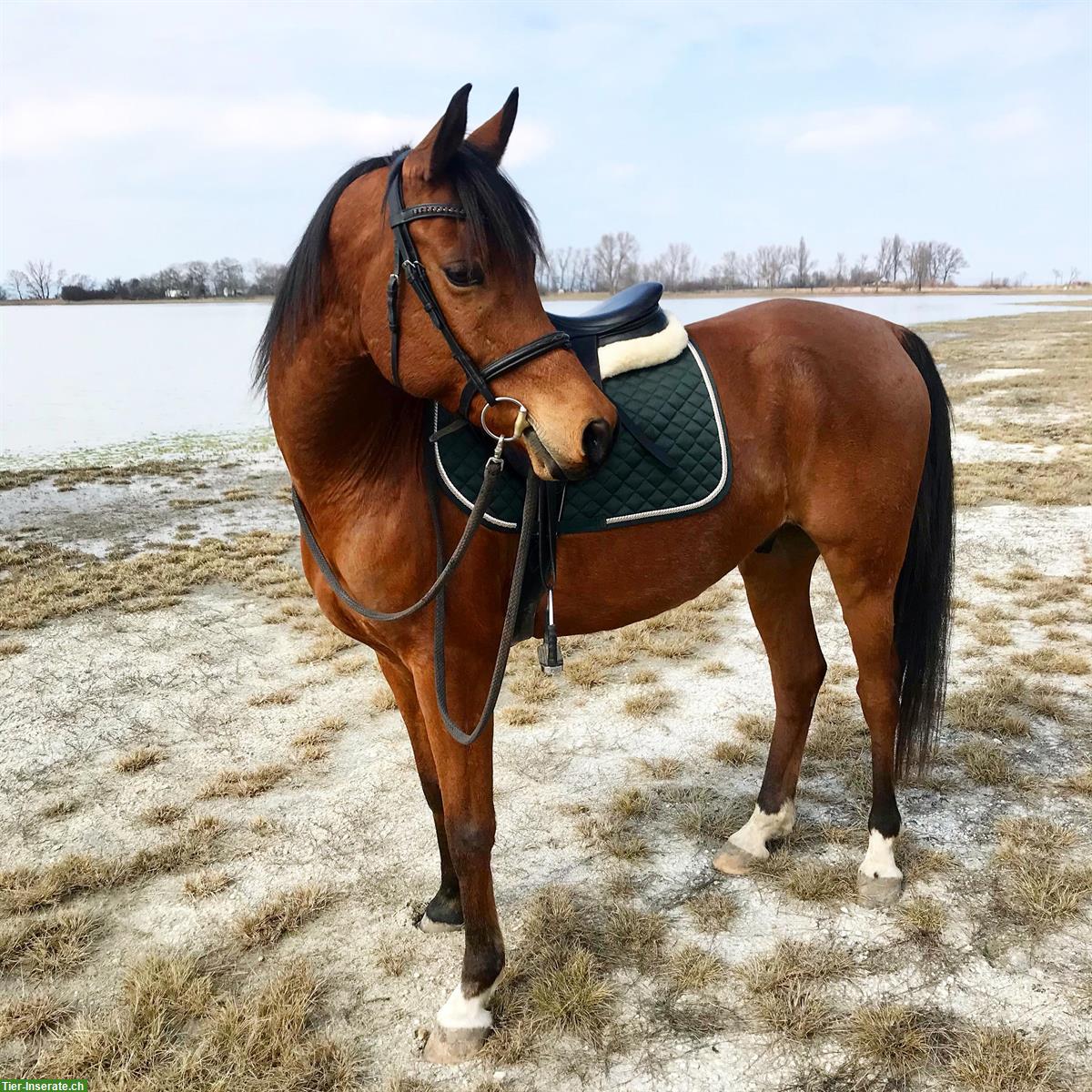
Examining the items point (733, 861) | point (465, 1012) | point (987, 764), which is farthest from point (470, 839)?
point (987, 764)

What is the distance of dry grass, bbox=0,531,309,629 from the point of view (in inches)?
204

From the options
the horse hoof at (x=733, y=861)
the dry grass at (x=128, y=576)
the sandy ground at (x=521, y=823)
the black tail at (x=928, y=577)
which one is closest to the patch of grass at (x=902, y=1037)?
the sandy ground at (x=521, y=823)

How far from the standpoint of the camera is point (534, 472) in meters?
1.70

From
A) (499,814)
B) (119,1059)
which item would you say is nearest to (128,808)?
(119,1059)

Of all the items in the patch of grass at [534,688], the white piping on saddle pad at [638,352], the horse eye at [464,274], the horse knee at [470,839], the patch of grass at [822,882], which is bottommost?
the patch of grass at [822,882]

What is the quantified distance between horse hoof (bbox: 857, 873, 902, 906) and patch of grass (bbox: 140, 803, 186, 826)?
2579mm

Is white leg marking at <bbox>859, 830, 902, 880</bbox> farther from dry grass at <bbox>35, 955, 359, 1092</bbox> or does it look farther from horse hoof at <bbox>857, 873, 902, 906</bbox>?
dry grass at <bbox>35, 955, 359, 1092</bbox>

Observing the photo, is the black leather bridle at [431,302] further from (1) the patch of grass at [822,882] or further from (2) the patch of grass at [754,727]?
(2) the patch of grass at [754,727]

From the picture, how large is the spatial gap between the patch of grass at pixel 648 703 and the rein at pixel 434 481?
73.5 inches

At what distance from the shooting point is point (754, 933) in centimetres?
233

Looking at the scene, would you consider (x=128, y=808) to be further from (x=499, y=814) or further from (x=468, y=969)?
(x=468, y=969)

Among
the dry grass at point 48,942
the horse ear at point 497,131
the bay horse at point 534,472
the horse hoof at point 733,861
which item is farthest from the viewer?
the horse hoof at point 733,861

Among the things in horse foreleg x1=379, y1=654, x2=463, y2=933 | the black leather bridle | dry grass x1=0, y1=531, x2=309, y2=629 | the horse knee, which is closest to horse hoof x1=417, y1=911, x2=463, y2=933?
horse foreleg x1=379, y1=654, x2=463, y2=933

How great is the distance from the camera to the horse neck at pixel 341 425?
1.76 metres
